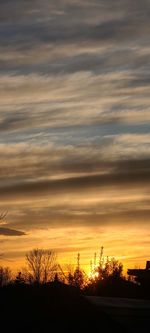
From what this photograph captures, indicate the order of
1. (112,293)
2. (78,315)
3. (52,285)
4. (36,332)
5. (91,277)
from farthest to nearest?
(91,277)
(112,293)
(52,285)
(78,315)
(36,332)

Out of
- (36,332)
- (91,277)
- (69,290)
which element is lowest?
(36,332)

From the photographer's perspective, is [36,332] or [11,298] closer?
[36,332]

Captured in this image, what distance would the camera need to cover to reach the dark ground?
22453 millimetres

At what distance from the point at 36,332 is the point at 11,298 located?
2409mm

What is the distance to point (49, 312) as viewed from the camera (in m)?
23.4

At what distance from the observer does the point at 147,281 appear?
35.9 metres

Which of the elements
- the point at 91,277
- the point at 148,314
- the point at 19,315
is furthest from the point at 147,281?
the point at 91,277

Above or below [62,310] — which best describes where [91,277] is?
above

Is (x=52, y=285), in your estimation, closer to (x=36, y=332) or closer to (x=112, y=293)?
(x=36, y=332)

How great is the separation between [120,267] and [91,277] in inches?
140

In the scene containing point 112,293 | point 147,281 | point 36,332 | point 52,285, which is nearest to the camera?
point 36,332

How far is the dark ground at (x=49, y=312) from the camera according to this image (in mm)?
22453

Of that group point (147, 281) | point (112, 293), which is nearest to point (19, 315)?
point (147, 281)

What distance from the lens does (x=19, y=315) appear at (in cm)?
2294
